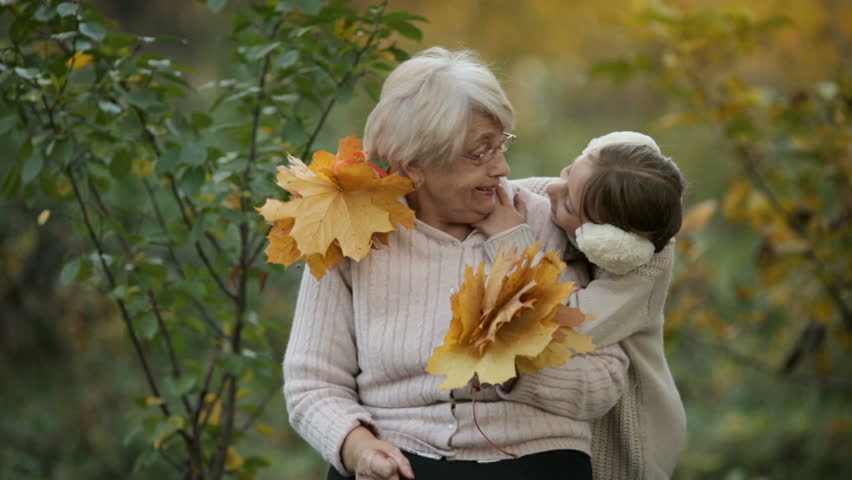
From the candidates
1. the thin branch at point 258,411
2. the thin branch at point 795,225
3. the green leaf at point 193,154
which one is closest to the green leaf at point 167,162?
the green leaf at point 193,154

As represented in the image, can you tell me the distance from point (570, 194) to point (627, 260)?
0.58ft

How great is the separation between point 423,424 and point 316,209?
1.51 ft

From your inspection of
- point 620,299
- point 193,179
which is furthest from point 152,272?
point 620,299

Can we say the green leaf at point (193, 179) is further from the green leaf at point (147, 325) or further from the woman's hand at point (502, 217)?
the woman's hand at point (502, 217)

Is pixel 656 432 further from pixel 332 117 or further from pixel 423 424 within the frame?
pixel 332 117

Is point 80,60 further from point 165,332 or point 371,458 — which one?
point 371,458

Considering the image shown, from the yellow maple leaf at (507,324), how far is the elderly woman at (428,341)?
0.15 meters

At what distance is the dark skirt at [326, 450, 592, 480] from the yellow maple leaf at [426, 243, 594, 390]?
247mm

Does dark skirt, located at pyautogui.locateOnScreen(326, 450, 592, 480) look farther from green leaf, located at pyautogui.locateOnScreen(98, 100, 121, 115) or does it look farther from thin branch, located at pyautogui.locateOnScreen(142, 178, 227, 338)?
green leaf, located at pyautogui.locateOnScreen(98, 100, 121, 115)

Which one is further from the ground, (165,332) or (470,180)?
(470,180)

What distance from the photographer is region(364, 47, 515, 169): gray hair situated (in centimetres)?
187

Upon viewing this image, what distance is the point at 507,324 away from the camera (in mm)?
1655

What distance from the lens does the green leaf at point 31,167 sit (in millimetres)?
2205

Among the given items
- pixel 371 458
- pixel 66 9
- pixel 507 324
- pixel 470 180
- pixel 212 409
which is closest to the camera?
pixel 507 324
